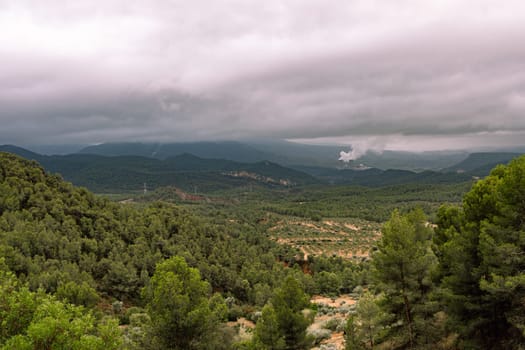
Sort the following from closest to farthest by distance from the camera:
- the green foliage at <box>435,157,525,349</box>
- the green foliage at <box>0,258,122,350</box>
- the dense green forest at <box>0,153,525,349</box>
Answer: the green foliage at <box>0,258,122,350</box>
the dense green forest at <box>0,153,525,349</box>
the green foliage at <box>435,157,525,349</box>

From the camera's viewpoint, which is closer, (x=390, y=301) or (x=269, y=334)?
(x=390, y=301)

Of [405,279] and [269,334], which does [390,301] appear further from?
[269,334]

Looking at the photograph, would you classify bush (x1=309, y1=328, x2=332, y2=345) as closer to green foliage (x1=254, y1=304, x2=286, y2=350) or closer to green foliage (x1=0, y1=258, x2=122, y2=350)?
green foliage (x1=254, y1=304, x2=286, y2=350)

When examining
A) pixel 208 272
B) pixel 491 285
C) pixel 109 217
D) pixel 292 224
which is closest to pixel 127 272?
pixel 208 272

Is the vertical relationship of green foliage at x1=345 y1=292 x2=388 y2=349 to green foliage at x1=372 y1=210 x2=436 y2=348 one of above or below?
below

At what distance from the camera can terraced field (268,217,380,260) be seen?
296ft

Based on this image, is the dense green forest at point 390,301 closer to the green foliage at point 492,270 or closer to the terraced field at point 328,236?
the green foliage at point 492,270

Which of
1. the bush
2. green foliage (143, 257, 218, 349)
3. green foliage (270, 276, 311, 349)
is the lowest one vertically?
the bush

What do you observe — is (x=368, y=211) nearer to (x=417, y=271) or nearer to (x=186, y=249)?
→ (x=186, y=249)

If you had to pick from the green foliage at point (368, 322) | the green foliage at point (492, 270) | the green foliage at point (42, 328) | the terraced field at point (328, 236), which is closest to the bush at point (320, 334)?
the green foliage at point (368, 322)

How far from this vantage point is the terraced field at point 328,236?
90125 millimetres

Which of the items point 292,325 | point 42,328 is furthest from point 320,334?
point 42,328

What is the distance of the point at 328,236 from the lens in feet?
358

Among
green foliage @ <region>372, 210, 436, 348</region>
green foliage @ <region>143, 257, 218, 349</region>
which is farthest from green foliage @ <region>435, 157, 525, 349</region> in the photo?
green foliage @ <region>143, 257, 218, 349</region>
